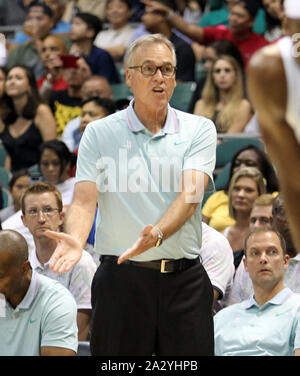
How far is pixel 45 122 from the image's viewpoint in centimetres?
693

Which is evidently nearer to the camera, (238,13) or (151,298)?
(151,298)

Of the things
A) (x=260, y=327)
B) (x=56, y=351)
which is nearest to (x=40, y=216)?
(x=56, y=351)

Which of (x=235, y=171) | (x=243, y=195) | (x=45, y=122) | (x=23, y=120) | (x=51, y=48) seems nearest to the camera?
(x=243, y=195)

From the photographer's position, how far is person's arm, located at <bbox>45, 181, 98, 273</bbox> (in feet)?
9.55

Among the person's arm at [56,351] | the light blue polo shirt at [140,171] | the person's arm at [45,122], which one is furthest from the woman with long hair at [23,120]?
the light blue polo shirt at [140,171]

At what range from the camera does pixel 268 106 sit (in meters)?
1.38

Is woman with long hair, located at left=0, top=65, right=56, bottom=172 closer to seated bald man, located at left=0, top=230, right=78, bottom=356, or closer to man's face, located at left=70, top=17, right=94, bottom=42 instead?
man's face, located at left=70, top=17, right=94, bottom=42

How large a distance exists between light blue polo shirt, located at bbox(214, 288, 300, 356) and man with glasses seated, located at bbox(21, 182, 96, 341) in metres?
0.72

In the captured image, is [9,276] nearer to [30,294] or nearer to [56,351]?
[30,294]

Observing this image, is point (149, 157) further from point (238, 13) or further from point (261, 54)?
point (238, 13)

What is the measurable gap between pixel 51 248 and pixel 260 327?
4.17 ft

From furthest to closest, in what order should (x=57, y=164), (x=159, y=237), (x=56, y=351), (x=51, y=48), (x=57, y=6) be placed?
(x=57, y=6), (x=51, y=48), (x=57, y=164), (x=56, y=351), (x=159, y=237)
